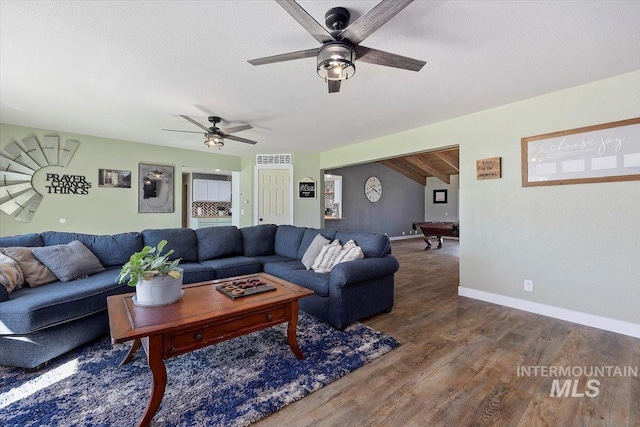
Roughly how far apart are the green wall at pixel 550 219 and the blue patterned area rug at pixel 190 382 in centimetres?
199

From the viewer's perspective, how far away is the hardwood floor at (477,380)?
5.09 ft

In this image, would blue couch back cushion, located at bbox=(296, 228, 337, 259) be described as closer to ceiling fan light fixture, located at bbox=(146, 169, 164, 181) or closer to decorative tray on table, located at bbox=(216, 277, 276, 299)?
decorative tray on table, located at bbox=(216, 277, 276, 299)

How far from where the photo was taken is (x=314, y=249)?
3488 mm

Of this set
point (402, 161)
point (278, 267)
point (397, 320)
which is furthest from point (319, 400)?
point (402, 161)

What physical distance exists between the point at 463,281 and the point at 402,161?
6376 mm

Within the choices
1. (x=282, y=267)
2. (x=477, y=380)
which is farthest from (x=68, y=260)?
(x=477, y=380)

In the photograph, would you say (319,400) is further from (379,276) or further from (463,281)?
(463,281)

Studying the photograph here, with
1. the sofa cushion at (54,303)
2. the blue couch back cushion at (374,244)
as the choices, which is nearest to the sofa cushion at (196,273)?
the sofa cushion at (54,303)

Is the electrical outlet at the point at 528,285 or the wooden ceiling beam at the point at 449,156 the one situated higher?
the wooden ceiling beam at the point at 449,156

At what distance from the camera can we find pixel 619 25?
188 centimetres

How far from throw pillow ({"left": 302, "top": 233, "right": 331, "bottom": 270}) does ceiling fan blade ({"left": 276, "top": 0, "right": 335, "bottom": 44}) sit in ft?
7.59

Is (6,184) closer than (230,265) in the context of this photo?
No

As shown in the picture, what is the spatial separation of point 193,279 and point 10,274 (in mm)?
1418

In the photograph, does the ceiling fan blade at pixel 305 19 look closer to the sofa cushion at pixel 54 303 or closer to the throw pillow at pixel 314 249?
the throw pillow at pixel 314 249
